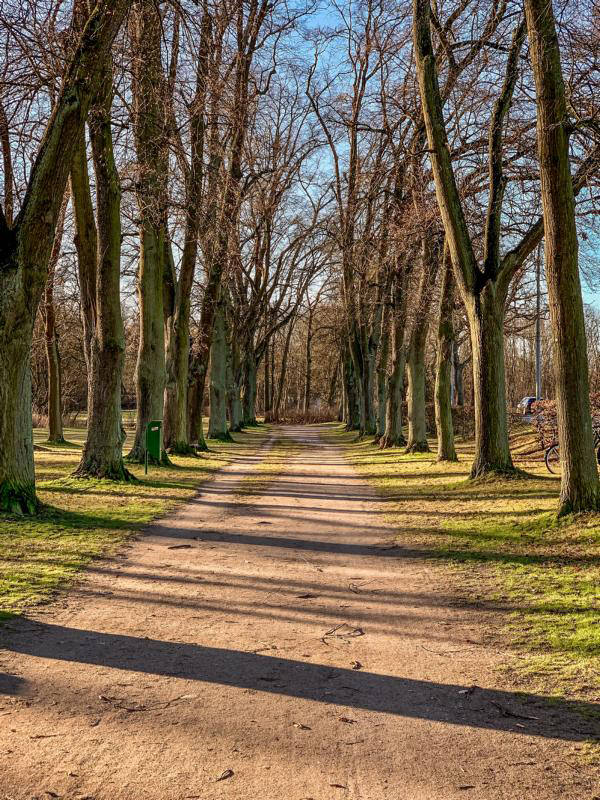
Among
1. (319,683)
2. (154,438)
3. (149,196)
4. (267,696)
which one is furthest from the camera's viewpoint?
(154,438)

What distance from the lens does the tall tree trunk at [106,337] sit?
47.5ft

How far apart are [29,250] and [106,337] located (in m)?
4.62

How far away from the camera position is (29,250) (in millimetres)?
10023

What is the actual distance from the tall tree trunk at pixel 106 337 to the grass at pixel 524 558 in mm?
5357

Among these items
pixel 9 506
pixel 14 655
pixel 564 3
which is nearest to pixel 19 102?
pixel 9 506

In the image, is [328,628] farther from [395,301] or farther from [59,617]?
[395,301]

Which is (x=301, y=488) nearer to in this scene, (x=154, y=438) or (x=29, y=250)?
(x=154, y=438)

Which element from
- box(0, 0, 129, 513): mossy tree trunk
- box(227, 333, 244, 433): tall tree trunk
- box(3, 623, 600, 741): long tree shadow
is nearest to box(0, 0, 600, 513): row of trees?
box(0, 0, 129, 513): mossy tree trunk

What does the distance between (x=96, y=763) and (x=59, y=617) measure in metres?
2.51

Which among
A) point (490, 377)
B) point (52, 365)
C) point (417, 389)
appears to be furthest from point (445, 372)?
point (52, 365)

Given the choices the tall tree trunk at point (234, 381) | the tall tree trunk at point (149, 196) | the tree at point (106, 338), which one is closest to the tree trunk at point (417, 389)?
the tall tree trunk at point (149, 196)

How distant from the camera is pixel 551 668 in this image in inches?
192

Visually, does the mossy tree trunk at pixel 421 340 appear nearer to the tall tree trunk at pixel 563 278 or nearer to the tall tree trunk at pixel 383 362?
the tall tree trunk at pixel 383 362

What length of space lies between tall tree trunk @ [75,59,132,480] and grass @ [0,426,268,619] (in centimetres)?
57
